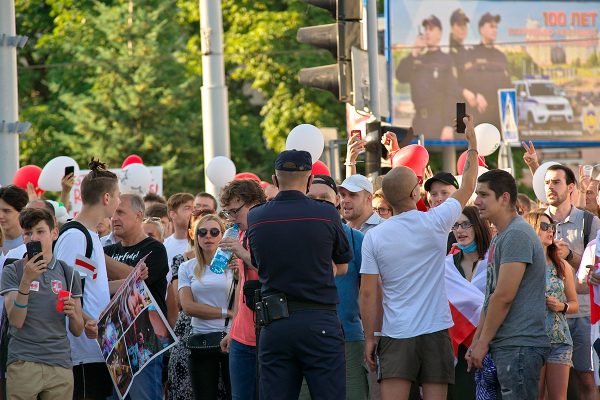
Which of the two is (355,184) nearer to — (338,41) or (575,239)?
(575,239)

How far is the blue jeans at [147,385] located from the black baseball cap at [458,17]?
25913 mm

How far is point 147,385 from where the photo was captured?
33.4ft

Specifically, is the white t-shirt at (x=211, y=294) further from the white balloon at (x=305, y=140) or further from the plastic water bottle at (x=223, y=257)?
the white balloon at (x=305, y=140)

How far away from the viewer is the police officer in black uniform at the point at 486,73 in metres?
35.3

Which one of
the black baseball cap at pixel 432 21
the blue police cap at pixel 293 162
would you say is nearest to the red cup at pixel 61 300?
the blue police cap at pixel 293 162

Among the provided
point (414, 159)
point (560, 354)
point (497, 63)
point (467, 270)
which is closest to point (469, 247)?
point (467, 270)

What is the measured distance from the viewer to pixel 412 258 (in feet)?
28.7

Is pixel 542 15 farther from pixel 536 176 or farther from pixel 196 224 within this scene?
pixel 196 224

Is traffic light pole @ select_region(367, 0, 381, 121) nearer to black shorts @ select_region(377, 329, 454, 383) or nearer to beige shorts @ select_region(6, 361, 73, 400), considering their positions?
black shorts @ select_region(377, 329, 454, 383)

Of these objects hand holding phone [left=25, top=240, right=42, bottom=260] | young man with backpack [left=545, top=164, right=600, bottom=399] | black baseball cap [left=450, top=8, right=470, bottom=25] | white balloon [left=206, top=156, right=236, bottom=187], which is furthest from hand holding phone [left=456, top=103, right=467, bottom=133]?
black baseball cap [left=450, top=8, right=470, bottom=25]

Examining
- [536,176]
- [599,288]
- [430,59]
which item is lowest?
[599,288]

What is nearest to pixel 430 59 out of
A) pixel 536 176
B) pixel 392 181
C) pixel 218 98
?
pixel 218 98

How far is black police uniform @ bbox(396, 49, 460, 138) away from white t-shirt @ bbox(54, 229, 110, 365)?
25569 millimetres

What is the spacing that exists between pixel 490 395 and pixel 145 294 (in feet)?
8.81
